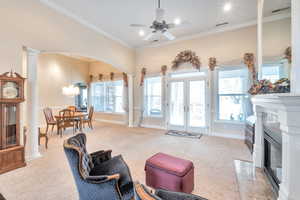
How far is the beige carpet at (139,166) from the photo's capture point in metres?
2.07

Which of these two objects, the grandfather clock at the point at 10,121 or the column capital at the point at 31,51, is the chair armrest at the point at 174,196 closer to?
the grandfather clock at the point at 10,121

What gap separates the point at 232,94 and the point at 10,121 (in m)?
6.10

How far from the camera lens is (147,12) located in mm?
4012

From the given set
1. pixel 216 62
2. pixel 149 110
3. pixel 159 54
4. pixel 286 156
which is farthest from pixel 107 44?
pixel 286 156

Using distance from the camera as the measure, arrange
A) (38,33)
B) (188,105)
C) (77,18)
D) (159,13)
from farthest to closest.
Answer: (188,105), (77,18), (38,33), (159,13)

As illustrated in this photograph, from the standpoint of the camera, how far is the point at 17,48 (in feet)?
9.51

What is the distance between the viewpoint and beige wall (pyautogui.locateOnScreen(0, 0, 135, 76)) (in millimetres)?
2758

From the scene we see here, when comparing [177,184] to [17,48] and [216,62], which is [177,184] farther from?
[216,62]

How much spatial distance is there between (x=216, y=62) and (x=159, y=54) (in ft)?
8.03

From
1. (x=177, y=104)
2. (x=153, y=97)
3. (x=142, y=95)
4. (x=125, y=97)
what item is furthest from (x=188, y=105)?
(x=125, y=97)

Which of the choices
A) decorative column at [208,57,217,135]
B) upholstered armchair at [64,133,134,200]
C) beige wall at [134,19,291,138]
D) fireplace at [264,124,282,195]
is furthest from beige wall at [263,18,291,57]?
decorative column at [208,57,217,135]

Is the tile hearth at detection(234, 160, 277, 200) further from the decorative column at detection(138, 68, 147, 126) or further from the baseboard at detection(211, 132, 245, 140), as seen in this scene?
the decorative column at detection(138, 68, 147, 126)

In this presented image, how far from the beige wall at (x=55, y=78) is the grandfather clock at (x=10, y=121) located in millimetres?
4252

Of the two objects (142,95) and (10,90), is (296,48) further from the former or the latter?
(142,95)
